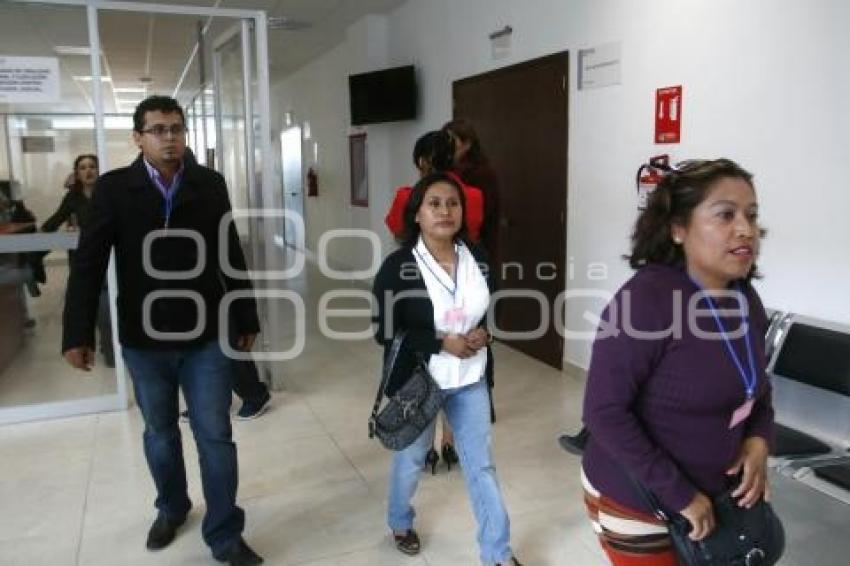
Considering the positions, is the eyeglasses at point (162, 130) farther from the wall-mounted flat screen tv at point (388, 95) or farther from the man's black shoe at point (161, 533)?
the wall-mounted flat screen tv at point (388, 95)

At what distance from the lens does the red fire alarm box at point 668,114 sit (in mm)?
3613

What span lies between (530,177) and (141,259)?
3.31 m

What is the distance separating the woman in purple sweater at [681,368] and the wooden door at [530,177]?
3096 mm

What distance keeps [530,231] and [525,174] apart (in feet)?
1.37

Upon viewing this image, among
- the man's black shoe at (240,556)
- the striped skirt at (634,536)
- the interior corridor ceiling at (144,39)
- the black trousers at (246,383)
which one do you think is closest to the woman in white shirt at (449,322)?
the man's black shoe at (240,556)

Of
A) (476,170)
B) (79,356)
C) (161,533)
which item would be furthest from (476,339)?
(161,533)

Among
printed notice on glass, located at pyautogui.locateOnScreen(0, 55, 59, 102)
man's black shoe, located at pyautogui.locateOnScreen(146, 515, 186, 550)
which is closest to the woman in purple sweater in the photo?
man's black shoe, located at pyautogui.locateOnScreen(146, 515, 186, 550)

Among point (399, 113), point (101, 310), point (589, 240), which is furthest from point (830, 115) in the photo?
point (399, 113)

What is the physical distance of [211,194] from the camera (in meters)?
2.36

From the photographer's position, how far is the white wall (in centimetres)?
287

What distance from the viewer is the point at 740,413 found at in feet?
4.39

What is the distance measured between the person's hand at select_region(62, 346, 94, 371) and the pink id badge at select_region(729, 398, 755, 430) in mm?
1997

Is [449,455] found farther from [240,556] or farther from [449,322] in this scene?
[449,322]

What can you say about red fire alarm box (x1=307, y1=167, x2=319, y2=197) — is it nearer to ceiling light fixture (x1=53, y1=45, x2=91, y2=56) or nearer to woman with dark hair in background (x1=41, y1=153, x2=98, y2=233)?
ceiling light fixture (x1=53, y1=45, x2=91, y2=56)
